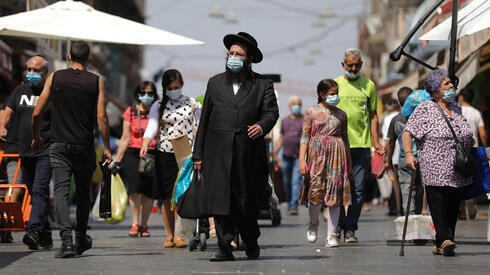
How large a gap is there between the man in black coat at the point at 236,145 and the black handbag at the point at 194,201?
6cm

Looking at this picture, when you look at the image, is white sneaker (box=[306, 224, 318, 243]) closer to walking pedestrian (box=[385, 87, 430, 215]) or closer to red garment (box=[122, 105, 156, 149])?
walking pedestrian (box=[385, 87, 430, 215])

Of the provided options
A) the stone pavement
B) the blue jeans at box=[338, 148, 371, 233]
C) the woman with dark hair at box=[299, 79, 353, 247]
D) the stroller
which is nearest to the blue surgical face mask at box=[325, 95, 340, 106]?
the woman with dark hair at box=[299, 79, 353, 247]

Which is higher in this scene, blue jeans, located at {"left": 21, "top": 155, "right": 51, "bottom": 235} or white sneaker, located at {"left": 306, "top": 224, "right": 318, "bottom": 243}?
blue jeans, located at {"left": 21, "top": 155, "right": 51, "bottom": 235}

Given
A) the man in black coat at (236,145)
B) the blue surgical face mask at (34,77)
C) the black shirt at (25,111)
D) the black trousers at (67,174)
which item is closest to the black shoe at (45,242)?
the black shirt at (25,111)

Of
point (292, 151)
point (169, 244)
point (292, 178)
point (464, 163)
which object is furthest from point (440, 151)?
point (292, 178)

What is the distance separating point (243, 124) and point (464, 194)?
2.22m

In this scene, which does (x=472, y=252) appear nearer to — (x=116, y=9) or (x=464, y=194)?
(x=464, y=194)

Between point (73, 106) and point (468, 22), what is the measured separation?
4.14 meters

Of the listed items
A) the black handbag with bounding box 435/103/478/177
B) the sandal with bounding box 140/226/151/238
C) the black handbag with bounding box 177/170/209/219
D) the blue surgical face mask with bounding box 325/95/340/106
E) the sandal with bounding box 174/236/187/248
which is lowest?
the sandal with bounding box 140/226/151/238

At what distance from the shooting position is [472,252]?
35.4ft

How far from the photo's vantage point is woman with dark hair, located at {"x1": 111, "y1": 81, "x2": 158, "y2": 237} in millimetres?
13523

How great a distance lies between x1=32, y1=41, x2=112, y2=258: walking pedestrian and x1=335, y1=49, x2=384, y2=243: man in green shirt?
317 centimetres

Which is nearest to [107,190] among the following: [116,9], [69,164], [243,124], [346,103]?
[69,164]

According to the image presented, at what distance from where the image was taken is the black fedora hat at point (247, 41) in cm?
993
